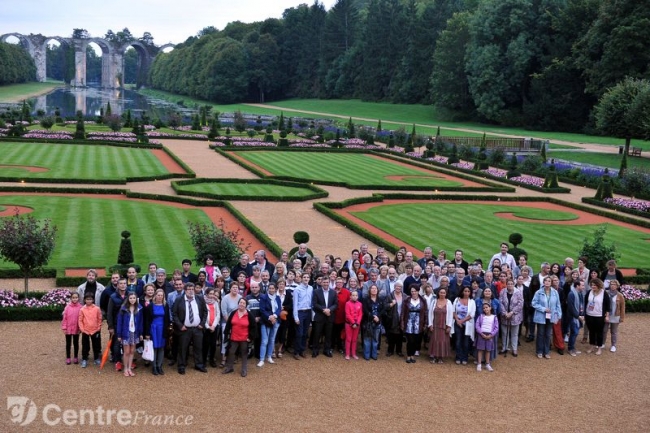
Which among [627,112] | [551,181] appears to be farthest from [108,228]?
[627,112]

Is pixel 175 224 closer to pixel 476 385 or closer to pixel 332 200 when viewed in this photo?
pixel 332 200

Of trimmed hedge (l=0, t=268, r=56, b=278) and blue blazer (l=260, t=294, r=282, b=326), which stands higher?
blue blazer (l=260, t=294, r=282, b=326)

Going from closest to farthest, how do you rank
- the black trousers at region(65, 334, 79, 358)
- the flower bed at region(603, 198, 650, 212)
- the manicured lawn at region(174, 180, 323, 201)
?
1. the black trousers at region(65, 334, 79, 358)
2. the manicured lawn at region(174, 180, 323, 201)
3. the flower bed at region(603, 198, 650, 212)

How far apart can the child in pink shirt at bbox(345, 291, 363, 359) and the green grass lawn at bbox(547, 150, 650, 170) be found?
36.7 meters

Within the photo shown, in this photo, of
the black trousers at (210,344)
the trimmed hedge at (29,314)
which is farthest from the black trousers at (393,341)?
the trimmed hedge at (29,314)

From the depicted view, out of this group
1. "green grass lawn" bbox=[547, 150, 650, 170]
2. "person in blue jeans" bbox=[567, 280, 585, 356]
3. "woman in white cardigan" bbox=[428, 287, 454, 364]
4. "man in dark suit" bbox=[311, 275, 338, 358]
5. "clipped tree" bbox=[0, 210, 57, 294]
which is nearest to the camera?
"woman in white cardigan" bbox=[428, 287, 454, 364]

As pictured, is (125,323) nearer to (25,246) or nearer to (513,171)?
(25,246)

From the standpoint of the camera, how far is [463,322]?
1217 cm

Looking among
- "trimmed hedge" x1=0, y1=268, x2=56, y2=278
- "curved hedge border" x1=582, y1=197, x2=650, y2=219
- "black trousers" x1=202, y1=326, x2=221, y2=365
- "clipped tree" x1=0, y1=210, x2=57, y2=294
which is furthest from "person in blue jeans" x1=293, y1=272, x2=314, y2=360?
"curved hedge border" x1=582, y1=197, x2=650, y2=219

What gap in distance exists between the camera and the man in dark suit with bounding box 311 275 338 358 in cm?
1227

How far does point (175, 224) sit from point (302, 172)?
14133 mm

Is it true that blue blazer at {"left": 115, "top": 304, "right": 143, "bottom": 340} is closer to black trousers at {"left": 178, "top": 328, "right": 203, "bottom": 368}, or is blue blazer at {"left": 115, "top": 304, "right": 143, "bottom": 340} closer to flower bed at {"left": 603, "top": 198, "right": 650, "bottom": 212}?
black trousers at {"left": 178, "top": 328, "right": 203, "bottom": 368}

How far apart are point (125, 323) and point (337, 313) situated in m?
3.36

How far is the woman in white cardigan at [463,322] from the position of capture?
12164 millimetres
